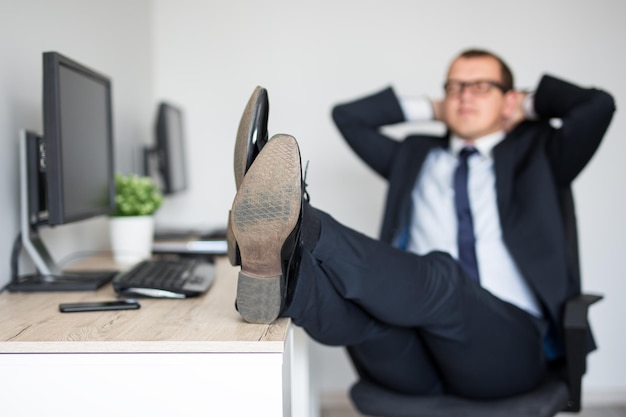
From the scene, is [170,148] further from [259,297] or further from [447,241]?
[259,297]

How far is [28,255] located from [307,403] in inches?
33.5

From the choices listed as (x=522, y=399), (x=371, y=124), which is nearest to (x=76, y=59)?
(x=371, y=124)

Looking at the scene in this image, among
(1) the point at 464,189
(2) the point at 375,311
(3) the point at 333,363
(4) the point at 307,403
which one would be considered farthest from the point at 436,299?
(3) the point at 333,363

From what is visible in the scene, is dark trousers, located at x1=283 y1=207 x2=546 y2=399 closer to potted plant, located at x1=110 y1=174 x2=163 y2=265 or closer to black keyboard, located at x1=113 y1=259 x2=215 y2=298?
black keyboard, located at x1=113 y1=259 x2=215 y2=298

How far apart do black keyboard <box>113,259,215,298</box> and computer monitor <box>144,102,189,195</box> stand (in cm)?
85

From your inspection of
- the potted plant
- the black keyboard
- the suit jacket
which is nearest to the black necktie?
the suit jacket

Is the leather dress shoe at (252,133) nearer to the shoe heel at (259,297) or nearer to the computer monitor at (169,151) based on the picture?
the shoe heel at (259,297)

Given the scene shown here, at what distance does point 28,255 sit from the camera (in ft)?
5.91

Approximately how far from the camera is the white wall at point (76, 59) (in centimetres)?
169

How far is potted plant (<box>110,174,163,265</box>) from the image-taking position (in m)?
2.12

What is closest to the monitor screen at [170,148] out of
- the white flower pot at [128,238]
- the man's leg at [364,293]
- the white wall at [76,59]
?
the white wall at [76,59]

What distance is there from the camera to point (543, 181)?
2.09 m

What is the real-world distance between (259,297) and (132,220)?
1.00 meters

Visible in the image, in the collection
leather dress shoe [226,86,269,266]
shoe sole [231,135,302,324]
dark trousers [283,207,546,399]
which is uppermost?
leather dress shoe [226,86,269,266]
